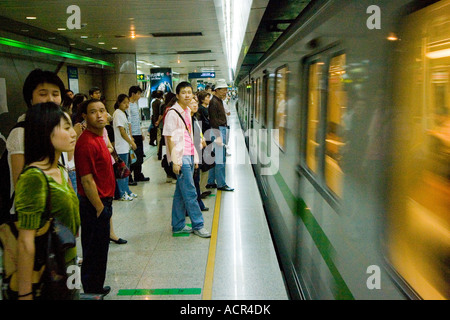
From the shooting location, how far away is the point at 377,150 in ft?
5.76

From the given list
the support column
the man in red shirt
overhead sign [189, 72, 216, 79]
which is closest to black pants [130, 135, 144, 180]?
the man in red shirt

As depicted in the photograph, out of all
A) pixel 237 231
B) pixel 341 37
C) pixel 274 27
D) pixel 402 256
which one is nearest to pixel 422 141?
pixel 402 256

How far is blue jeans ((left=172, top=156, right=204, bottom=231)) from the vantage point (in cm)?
450

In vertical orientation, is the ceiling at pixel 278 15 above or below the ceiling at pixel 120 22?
below

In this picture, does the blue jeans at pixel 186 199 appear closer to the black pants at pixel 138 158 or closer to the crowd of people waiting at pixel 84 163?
the crowd of people waiting at pixel 84 163

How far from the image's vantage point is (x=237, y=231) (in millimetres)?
Result: 4961

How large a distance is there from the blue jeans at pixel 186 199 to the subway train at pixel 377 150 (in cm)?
179

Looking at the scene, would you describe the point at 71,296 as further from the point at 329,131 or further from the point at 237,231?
the point at 237,231

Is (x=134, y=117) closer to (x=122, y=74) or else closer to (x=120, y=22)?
(x=120, y=22)

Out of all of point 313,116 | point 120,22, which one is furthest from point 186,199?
point 120,22

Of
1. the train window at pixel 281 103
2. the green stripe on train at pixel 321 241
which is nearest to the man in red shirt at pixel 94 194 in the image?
the green stripe on train at pixel 321 241

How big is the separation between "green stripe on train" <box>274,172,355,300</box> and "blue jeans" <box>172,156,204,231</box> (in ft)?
4.02

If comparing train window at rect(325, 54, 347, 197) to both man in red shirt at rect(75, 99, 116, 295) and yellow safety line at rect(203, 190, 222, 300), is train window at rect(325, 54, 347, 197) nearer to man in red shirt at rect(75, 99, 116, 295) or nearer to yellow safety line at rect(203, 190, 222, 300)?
yellow safety line at rect(203, 190, 222, 300)

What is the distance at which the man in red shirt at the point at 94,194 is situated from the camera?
118 inches
